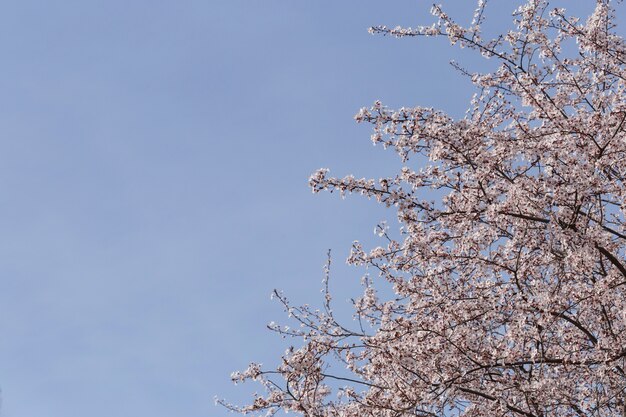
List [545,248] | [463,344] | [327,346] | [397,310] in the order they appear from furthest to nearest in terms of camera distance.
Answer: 1. [397,310]
2. [327,346]
3. [463,344]
4. [545,248]

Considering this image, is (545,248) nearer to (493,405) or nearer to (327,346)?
(493,405)

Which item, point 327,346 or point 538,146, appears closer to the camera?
point 538,146

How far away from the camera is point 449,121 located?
31.2 feet

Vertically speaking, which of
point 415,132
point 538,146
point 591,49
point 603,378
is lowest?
point 603,378

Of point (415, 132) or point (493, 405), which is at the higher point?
point (415, 132)

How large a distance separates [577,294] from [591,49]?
3.19 metres

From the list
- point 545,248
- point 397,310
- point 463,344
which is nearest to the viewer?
point 545,248

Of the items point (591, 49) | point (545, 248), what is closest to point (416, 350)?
point (545, 248)

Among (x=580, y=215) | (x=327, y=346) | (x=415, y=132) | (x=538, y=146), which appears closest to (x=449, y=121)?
(x=415, y=132)

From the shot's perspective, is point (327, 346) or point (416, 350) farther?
point (327, 346)

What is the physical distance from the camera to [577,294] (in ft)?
31.0

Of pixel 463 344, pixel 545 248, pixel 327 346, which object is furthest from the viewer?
pixel 327 346

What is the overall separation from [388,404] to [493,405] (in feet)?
4.02

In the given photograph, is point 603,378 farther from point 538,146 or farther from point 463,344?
Result: point 538,146
